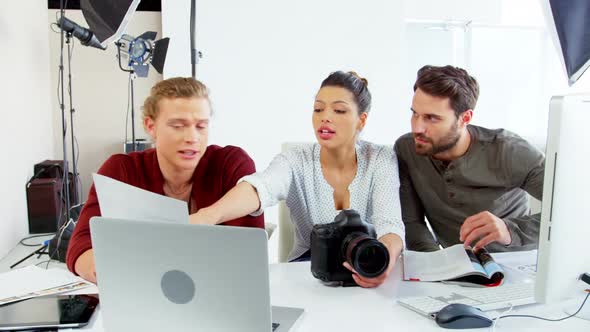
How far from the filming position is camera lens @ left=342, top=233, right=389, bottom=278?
1.15 metres

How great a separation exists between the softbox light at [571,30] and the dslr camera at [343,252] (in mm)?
1086

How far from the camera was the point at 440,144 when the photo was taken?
174 cm

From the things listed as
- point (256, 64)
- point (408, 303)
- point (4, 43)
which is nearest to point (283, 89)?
point (256, 64)

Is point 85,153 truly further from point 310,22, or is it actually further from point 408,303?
point 408,303

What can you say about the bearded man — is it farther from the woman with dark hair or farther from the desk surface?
the desk surface

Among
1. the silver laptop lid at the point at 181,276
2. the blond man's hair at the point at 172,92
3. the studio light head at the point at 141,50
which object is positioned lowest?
the silver laptop lid at the point at 181,276

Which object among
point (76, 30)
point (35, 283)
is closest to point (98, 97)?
point (76, 30)

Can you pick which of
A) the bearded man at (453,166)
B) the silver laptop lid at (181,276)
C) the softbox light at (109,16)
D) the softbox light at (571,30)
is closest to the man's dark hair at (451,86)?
the bearded man at (453,166)

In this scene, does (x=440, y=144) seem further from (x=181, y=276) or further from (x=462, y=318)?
(x=181, y=276)

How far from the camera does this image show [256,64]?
11.8 ft

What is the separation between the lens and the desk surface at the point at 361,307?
975 millimetres

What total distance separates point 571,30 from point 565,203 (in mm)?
1114

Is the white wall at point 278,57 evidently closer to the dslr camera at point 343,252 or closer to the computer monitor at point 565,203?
the dslr camera at point 343,252

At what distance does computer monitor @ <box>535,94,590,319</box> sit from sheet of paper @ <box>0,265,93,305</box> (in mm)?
1004
